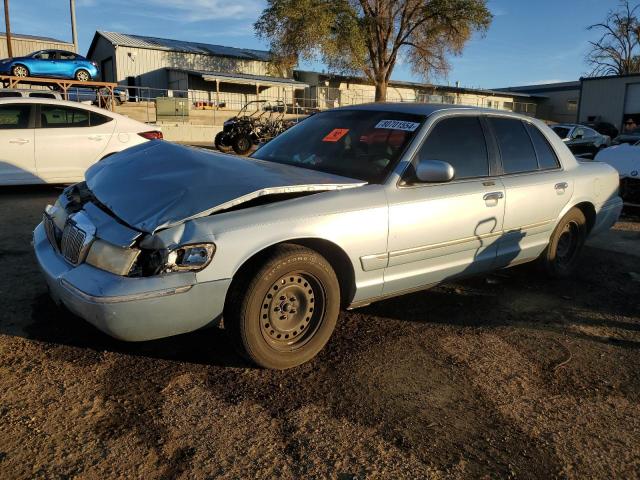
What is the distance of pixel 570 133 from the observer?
17.2m

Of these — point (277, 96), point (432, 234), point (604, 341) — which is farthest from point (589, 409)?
point (277, 96)

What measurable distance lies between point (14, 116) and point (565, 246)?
24.6 feet

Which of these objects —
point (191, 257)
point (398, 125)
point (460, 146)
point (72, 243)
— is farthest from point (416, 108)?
point (72, 243)

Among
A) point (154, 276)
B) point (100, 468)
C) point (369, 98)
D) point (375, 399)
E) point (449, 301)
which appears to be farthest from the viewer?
point (369, 98)

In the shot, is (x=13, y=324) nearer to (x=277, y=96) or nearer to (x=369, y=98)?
(x=277, y=96)

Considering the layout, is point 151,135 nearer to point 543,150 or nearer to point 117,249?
point 543,150

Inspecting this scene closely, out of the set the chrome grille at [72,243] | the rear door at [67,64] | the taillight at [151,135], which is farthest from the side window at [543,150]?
the rear door at [67,64]

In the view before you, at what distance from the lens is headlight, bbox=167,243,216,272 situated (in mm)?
2695

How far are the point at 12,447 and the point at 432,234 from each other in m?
2.64

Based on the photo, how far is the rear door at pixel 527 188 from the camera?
13.9ft

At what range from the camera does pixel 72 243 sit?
121 inches

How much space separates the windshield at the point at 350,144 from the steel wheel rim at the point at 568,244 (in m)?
2.20

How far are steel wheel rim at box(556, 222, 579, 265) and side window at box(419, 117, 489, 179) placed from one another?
A: 154 cm

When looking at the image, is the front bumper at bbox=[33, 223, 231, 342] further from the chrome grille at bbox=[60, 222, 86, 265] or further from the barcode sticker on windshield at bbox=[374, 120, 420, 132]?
the barcode sticker on windshield at bbox=[374, 120, 420, 132]
